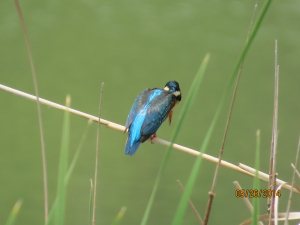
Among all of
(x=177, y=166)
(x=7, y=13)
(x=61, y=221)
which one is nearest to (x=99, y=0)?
(x=7, y=13)

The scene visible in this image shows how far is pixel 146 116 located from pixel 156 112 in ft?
0.29

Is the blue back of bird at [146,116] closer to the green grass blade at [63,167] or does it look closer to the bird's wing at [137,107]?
the bird's wing at [137,107]

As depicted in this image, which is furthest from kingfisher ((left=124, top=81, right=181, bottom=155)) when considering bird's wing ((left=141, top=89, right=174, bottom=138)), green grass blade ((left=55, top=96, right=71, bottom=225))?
green grass blade ((left=55, top=96, right=71, bottom=225))

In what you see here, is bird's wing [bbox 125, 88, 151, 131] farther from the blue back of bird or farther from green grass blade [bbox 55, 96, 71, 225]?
green grass blade [bbox 55, 96, 71, 225]

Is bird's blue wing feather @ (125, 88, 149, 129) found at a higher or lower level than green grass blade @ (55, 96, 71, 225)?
lower

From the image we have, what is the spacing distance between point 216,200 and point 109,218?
950mm

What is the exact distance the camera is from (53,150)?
3344 mm

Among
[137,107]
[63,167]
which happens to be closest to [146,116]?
[137,107]

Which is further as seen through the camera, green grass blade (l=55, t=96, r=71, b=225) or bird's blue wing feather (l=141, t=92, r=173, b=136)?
bird's blue wing feather (l=141, t=92, r=173, b=136)

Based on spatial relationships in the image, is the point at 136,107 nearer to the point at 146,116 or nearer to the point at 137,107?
the point at 137,107

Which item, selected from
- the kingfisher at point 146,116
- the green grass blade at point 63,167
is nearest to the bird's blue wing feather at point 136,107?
the kingfisher at point 146,116

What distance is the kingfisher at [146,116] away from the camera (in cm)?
212

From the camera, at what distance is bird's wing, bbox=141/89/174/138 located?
2.16 m

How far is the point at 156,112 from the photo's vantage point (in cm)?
229
